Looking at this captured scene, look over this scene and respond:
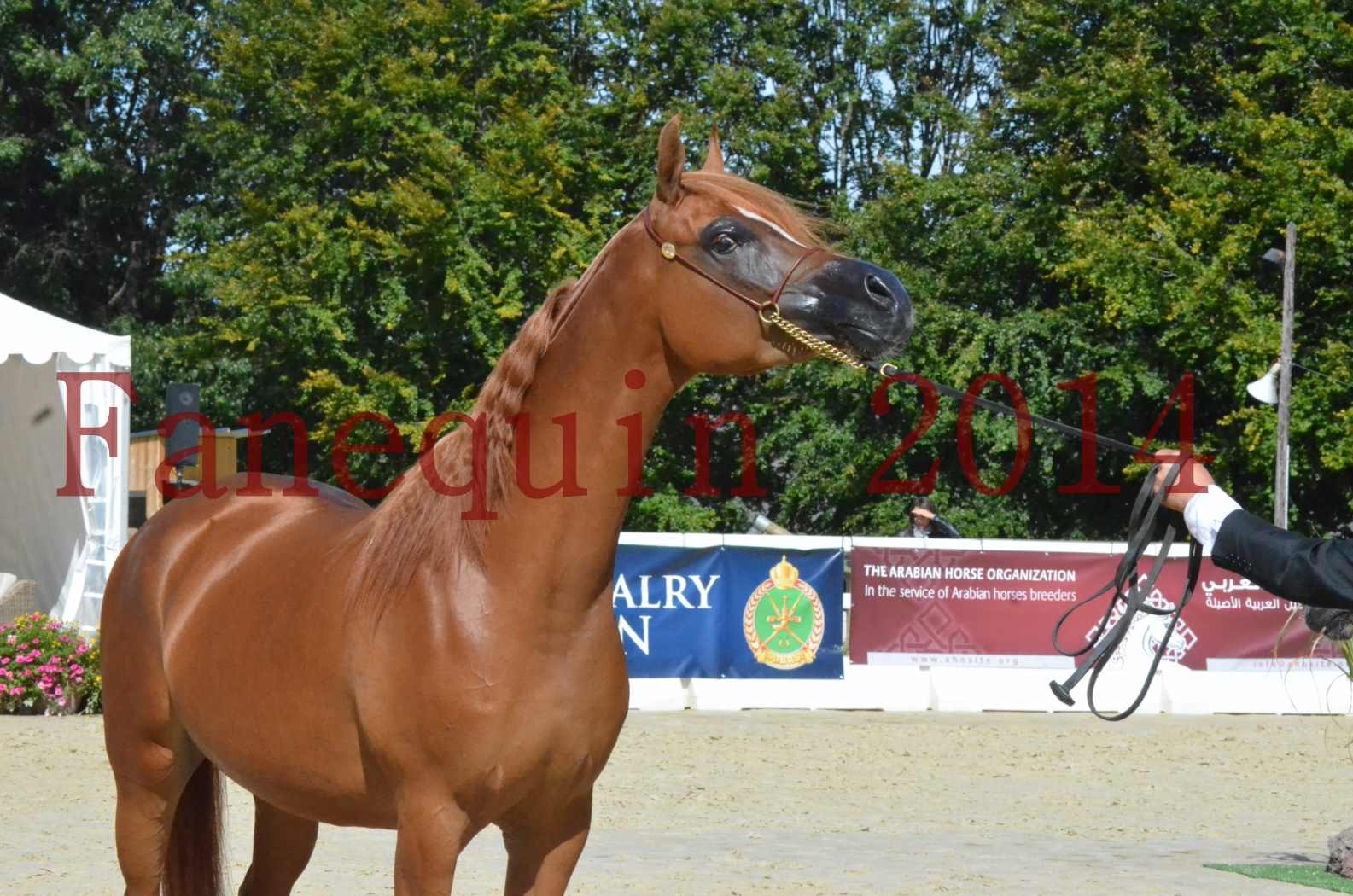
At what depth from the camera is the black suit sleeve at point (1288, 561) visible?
2889 millimetres

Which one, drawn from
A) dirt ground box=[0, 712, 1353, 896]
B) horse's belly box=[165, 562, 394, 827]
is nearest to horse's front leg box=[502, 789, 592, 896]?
horse's belly box=[165, 562, 394, 827]

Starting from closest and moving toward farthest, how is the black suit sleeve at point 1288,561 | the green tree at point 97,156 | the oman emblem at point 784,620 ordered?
the black suit sleeve at point 1288,561 → the oman emblem at point 784,620 → the green tree at point 97,156

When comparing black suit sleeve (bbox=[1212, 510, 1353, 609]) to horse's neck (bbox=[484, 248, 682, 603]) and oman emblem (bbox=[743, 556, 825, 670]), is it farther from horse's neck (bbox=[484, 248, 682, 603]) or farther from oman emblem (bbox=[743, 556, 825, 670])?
oman emblem (bbox=[743, 556, 825, 670])

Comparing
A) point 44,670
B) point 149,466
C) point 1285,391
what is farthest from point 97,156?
point 1285,391

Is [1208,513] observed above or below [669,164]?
below

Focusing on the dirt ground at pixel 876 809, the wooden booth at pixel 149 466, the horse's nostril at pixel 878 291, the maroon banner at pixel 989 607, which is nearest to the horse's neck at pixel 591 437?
the horse's nostril at pixel 878 291

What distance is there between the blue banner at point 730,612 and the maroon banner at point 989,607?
13.0 inches

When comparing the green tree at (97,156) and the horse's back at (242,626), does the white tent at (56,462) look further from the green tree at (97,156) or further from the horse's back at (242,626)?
the green tree at (97,156)

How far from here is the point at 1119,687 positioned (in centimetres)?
1347

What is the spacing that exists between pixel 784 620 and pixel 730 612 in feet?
1.64

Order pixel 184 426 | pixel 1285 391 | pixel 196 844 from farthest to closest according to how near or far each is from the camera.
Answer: pixel 1285 391, pixel 184 426, pixel 196 844

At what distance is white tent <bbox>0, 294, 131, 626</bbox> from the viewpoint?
11.3 metres

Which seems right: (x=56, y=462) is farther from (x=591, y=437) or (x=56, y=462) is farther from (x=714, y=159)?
(x=591, y=437)

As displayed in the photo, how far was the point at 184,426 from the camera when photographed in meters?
10.8
